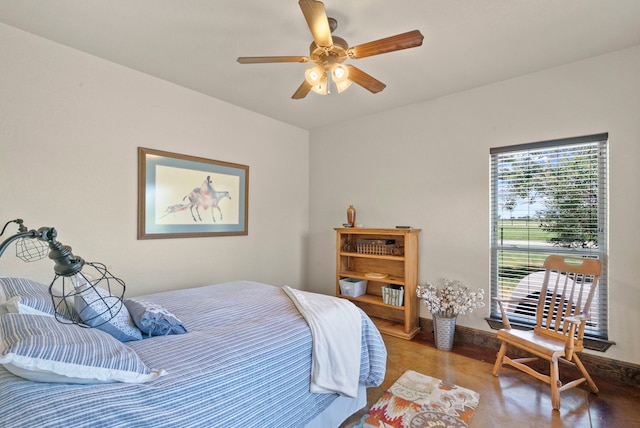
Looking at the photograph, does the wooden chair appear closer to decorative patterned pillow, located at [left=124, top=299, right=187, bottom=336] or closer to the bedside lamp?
decorative patterned pillow, located at [left=124, top=299, right=187, bottom=336]

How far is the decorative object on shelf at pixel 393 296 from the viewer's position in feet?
10.7

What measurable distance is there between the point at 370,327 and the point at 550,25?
2.39 m

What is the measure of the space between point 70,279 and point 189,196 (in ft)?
6.25

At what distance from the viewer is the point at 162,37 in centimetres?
225

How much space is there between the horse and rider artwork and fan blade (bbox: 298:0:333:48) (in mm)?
2001

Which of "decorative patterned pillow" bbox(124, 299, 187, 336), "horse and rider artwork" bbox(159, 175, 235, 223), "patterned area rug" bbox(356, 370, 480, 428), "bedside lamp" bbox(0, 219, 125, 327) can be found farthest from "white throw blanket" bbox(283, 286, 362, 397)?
"horse and rider artwork" bbox(159, 175, 235, 223)

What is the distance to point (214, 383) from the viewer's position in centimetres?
124

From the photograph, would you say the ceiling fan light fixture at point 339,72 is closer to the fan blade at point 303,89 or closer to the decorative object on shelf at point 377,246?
the fan blade at point 303,89

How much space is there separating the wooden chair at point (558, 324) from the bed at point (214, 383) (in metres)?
1.16

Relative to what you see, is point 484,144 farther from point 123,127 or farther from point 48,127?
point 48,127

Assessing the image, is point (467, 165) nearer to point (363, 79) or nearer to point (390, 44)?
point (363, 79)

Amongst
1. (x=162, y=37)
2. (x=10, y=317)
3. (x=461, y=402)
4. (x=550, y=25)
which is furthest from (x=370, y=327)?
(x=162, y=37)

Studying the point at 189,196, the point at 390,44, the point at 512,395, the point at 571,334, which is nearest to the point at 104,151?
the point at 189,196

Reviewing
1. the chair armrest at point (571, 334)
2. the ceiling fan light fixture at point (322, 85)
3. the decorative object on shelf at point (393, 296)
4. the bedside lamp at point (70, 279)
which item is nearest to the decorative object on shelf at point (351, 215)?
the decorative object on shelf at point (393, 296)
